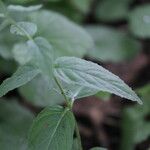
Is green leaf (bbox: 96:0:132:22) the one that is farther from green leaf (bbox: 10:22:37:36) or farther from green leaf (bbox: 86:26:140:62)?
green leaf (bbox: 10:22:37:36)

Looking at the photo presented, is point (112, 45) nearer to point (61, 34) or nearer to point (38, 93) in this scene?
point (61, 34)

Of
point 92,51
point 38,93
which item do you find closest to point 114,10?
point 92,51

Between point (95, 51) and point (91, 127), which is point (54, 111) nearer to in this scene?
point (91, 127)

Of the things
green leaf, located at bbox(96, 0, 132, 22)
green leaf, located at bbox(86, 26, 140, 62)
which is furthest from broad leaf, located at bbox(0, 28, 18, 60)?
green leaf, located at bbox(96, 0, 132, 22)

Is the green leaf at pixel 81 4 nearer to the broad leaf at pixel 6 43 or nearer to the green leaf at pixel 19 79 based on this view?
the broad leaf at pixel 6 43

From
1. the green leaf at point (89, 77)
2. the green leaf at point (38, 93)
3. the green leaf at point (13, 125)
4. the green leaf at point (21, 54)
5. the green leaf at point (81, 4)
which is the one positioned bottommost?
the green leaf at point (13, 125)

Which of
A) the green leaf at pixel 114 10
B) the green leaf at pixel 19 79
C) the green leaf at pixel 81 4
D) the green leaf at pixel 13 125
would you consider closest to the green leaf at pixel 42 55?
the green leaf at pixel 19 79

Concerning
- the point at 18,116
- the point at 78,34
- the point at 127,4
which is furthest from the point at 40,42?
the point at 127,4

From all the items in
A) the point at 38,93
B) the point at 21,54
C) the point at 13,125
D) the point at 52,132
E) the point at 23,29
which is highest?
the point at 23,29
